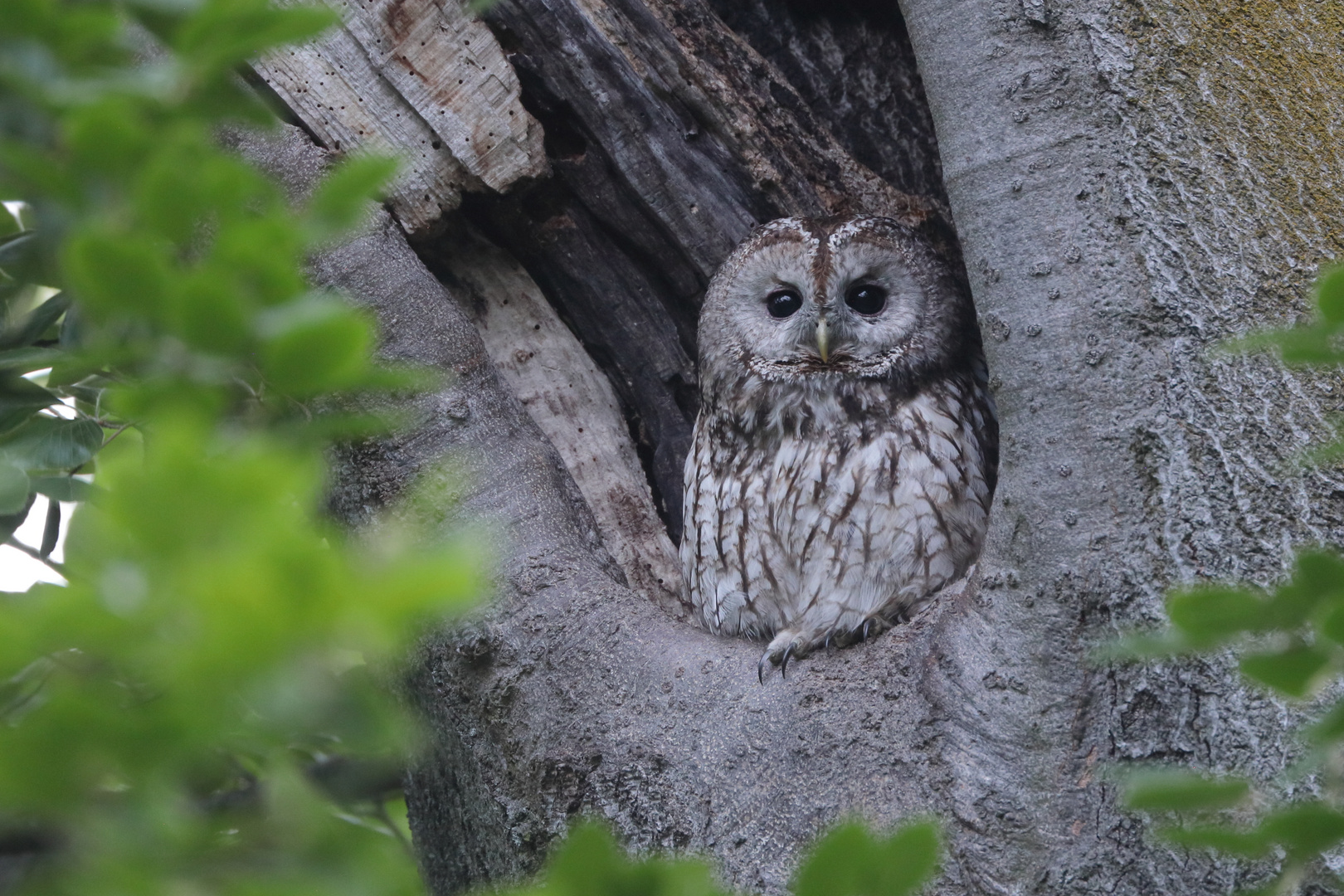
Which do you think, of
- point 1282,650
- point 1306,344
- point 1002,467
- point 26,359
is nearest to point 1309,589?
point 1282,650

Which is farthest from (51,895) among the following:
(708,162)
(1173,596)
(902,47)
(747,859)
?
(902,47)

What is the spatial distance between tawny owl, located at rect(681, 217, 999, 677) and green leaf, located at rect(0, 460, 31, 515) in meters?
1.37

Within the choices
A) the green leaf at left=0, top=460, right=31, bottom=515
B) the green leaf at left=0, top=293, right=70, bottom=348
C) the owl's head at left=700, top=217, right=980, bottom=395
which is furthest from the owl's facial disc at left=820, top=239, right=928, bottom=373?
the green leaf at left=0, top=460, right=31, bottom=515

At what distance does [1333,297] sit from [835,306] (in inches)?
68.5

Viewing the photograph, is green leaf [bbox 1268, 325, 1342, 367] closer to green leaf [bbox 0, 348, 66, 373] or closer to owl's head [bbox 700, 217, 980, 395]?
green leaf [bbox 0, 348, 66, 373]

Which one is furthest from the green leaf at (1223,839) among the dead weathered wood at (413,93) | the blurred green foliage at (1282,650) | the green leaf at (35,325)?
the dead weathered wood at (413,93)

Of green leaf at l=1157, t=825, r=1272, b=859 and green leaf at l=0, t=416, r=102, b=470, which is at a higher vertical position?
green leaf at l=0, t=416, r=102, b=470

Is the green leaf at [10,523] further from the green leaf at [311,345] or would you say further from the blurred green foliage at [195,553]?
the green leaf at [311,345]

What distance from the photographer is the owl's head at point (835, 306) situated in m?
2.36

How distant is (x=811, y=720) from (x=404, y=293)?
3.30ft

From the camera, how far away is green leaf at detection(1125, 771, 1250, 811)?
66 cm

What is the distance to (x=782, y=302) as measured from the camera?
247 cm

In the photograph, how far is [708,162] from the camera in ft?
7.67

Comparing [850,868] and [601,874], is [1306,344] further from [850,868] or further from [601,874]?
[601,874]
